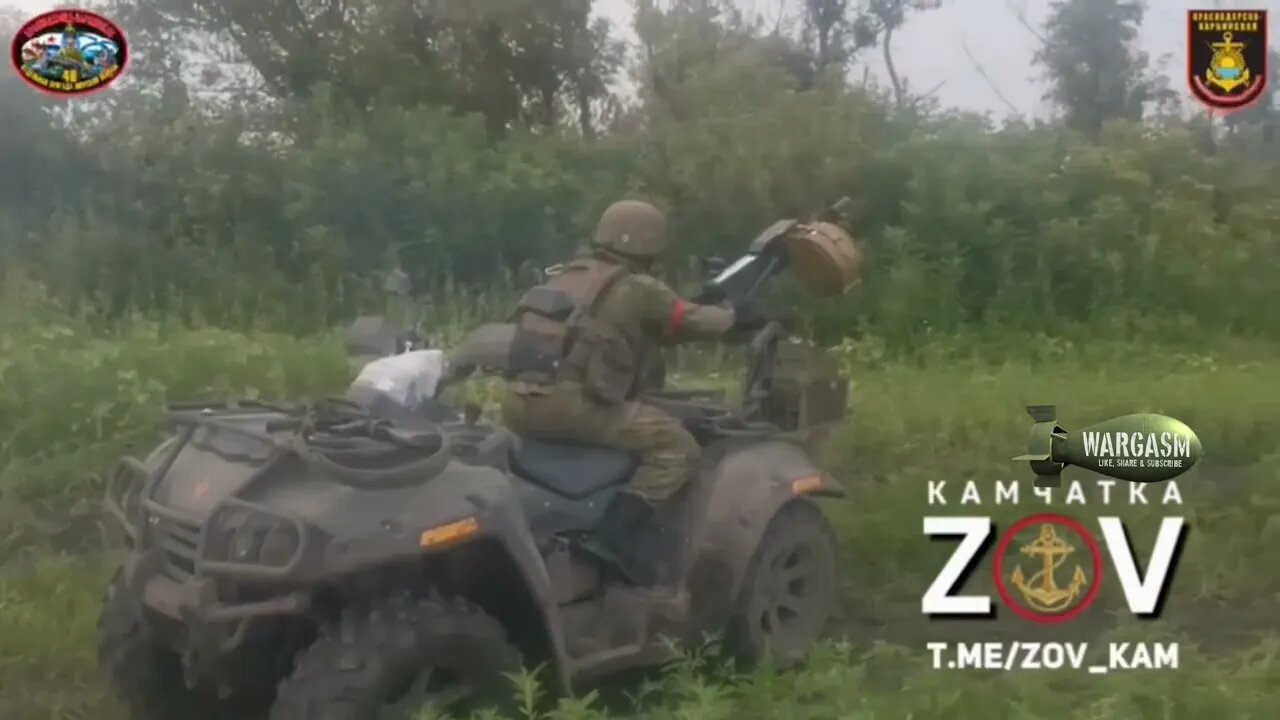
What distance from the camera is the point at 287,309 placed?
2.69 m

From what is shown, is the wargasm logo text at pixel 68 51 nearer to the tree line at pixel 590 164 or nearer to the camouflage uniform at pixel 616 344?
the tree line at pixel 590 164

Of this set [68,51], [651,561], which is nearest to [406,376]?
[651,561]

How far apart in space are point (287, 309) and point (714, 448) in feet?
3.10

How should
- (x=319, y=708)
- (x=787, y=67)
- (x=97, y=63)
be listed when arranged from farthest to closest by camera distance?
(x=787, y=67) < (x=97, y=63) < (x=319, y=708)

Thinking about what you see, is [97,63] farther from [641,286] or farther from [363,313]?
[641,286]

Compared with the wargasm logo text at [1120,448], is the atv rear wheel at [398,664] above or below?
below

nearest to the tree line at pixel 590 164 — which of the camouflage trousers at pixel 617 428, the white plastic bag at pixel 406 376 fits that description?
the white plastic bag at pixel 406 376

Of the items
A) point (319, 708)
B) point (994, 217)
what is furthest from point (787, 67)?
point (319, 708)

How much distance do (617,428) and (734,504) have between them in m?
0.34

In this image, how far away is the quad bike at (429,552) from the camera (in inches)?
94.5

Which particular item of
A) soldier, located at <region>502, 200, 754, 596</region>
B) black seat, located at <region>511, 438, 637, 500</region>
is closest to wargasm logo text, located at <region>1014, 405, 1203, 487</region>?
soldier, located at <region>502, 200, 754, 596</region>

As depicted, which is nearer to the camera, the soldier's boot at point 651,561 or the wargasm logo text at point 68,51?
the wargasm logo text at point 68,51

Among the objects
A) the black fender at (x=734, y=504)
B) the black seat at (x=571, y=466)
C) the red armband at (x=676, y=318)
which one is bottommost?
the black fender at (x=734, y=504)

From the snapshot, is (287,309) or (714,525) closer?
(287,309)
